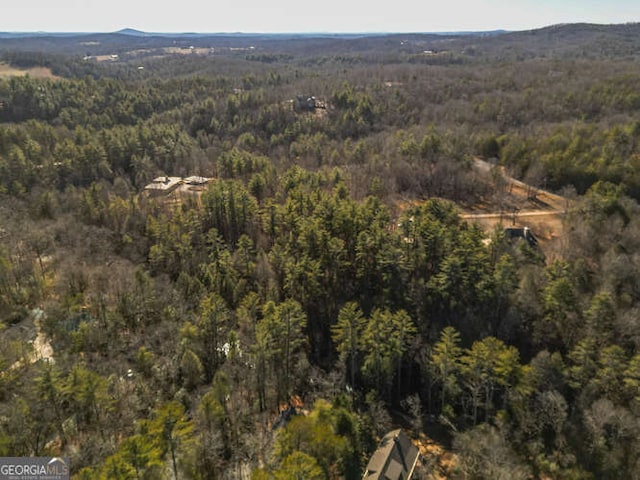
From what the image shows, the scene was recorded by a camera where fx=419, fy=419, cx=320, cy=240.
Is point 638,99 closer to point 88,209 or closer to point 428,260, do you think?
point 428,260

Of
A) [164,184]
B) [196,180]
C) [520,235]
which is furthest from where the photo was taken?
[196,180]

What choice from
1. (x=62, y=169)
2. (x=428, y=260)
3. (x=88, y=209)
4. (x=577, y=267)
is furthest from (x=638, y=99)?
(x=62, y=169)

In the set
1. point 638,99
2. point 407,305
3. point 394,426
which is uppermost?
point 638,99

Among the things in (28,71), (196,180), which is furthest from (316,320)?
(28,71)

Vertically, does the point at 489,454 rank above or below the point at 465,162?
below

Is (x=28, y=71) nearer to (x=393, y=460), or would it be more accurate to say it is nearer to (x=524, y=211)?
(x=524, y=211)

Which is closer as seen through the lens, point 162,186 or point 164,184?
point 162,186

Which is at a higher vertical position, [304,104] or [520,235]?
[304,104]
